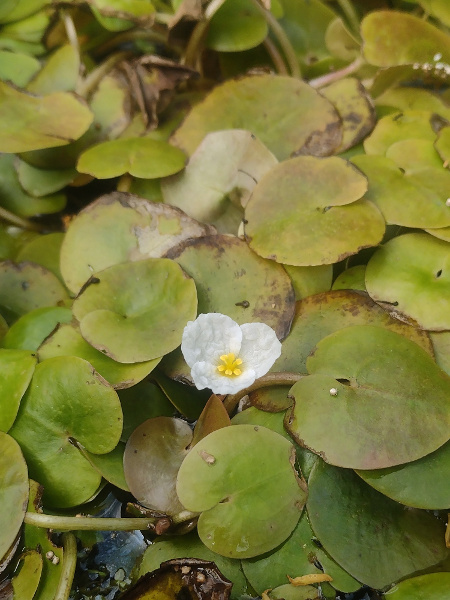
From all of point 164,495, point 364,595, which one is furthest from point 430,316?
point 164,495

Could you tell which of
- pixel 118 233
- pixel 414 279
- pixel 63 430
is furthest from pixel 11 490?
pixel 414 279

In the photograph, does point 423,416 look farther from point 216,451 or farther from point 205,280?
point 205,280

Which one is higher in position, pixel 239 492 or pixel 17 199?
pixel 17 199

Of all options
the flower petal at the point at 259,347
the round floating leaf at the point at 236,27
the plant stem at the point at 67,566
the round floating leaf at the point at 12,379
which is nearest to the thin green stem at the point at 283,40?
the round floating leaf at the point at 236,27

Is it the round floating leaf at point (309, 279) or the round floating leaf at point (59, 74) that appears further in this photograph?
the round floating leaf at point (59, 74)

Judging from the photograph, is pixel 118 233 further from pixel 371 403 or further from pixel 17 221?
pixel 371 403

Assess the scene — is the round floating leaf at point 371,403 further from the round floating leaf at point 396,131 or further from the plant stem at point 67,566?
the round floating leaf at point 396,131
